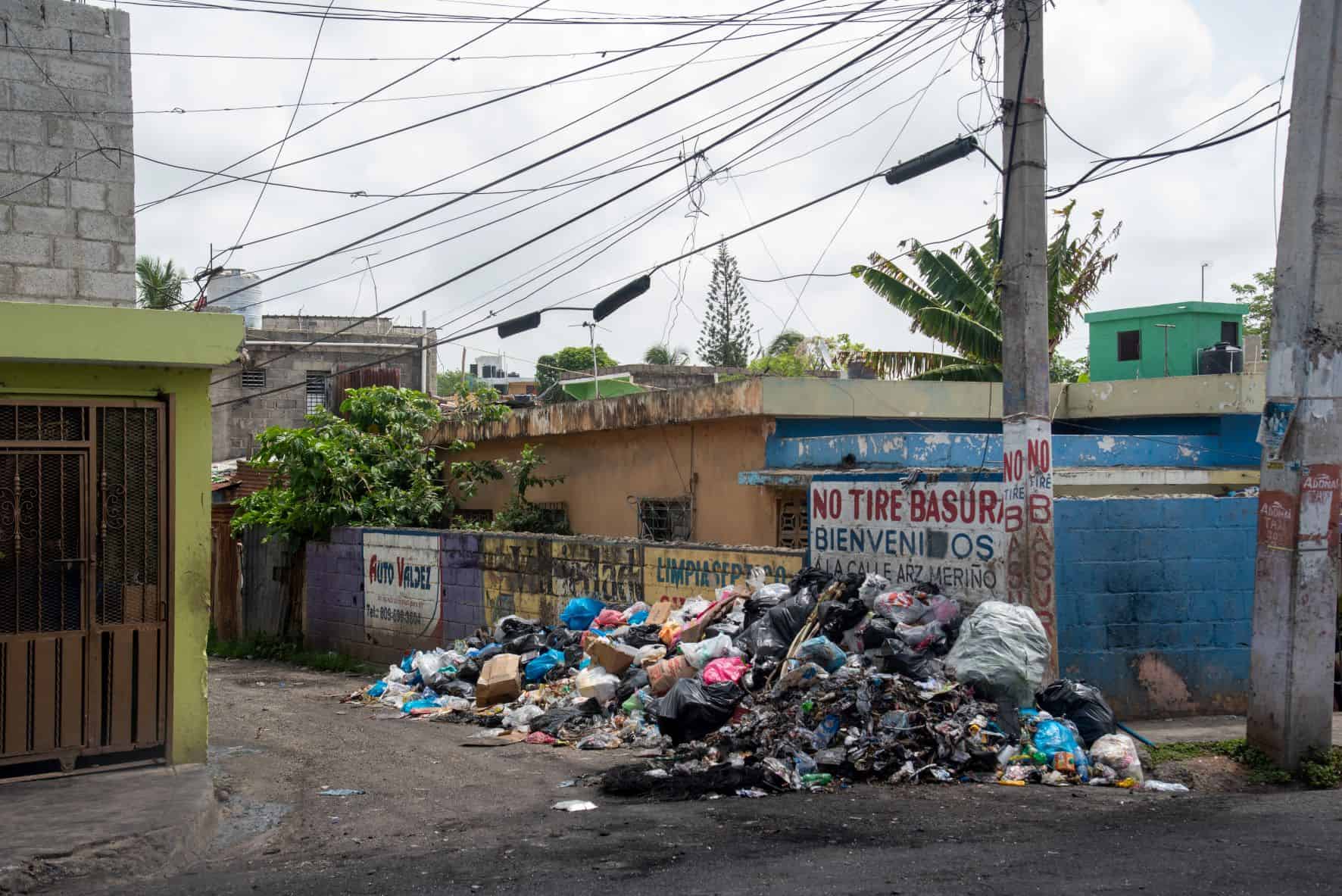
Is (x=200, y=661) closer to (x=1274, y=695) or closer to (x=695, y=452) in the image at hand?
(x=1274, y=695)

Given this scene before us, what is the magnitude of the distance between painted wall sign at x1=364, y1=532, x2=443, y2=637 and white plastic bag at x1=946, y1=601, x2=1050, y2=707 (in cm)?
868

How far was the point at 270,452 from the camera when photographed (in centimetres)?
1869

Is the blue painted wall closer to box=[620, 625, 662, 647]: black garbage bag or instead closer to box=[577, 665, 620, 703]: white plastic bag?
box=[620, 625, 662, 647]: black garbage bag

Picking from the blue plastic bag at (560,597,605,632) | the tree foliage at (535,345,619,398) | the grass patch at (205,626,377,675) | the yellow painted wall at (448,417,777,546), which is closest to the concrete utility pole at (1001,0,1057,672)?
the blue plastic bag at (560,597,605,632)

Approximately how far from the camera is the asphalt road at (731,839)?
5332 millimetres

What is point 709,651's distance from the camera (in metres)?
9.70

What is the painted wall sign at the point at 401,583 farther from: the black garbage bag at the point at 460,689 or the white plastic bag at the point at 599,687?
the white plastic bag at the point at 599,687

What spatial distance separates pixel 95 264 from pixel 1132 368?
2009cm

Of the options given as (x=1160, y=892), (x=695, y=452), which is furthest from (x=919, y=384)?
(x=1160, y=892)

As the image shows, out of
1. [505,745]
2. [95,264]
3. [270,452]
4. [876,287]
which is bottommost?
[505,745]

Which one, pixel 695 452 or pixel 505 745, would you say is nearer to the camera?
pixel 505 745

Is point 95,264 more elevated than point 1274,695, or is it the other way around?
point 95,264

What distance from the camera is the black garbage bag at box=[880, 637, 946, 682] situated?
8570 millimetres

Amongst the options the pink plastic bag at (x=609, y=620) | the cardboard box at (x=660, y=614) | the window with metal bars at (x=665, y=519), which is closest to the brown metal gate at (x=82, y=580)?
the cardboard box at (x=660, y=614)
